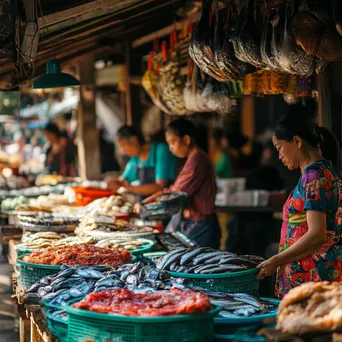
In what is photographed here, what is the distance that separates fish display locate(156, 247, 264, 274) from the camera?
4812 mm

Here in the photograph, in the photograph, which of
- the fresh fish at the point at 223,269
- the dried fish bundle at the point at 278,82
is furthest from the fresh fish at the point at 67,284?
the dried fish bundle at the point at 278,82

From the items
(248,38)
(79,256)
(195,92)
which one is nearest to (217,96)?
(195,92)

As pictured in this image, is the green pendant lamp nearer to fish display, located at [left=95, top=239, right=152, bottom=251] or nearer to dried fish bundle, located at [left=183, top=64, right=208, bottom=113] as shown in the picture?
fish display, located at [left=95, top=239, right=152, bottom=251]

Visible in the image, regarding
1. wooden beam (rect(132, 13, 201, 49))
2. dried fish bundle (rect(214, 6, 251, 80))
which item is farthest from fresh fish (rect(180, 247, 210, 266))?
wooden beam (rect(132, 13, 201, 49))

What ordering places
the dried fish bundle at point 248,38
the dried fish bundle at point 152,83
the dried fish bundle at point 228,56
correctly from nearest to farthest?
the dried fish bundle at point 248,38
the dried fish bundle at point 228,56
the dried fish bundle at point 152,83

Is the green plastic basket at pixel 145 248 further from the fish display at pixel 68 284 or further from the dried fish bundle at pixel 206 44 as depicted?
the dried fish bundle at pixel 206 44

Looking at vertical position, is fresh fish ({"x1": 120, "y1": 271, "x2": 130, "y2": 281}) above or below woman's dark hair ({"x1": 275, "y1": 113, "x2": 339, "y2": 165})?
below

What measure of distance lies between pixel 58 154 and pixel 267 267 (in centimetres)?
1080

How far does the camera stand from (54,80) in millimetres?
6668

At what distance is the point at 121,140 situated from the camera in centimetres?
956

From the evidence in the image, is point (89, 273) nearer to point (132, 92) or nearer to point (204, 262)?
point (204, 262)

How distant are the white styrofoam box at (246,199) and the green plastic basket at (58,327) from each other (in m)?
6.06

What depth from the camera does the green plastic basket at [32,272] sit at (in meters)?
5.44

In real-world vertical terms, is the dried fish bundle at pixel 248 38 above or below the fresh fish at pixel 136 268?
above
